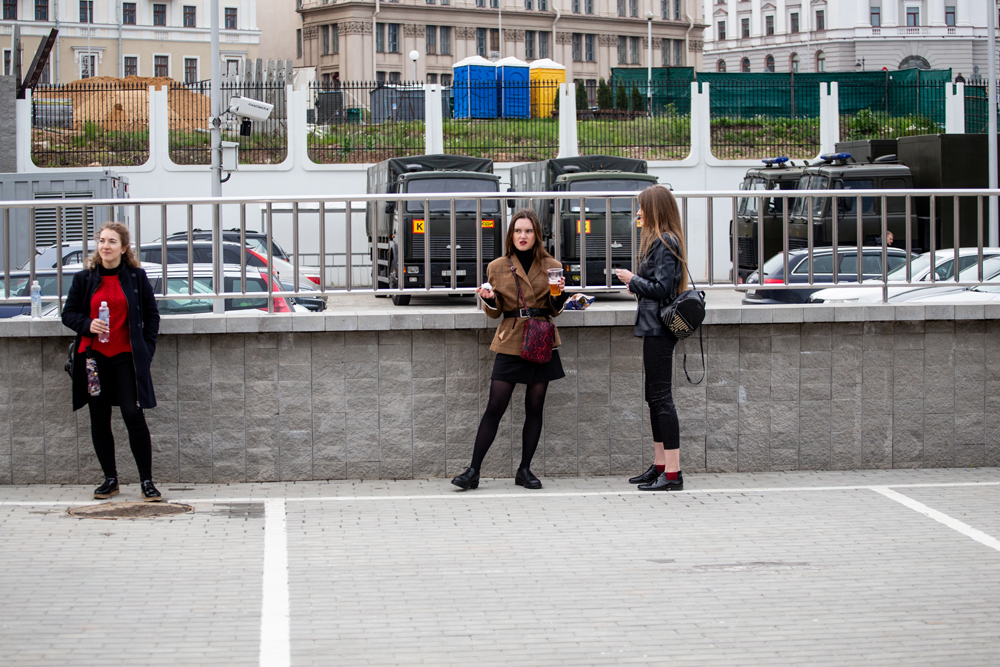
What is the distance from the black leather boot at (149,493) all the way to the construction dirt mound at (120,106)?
24311 mm

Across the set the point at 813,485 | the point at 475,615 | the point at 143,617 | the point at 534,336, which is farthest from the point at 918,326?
the point at 143,617

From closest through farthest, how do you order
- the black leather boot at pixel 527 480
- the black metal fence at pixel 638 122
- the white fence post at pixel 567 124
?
the black leather boot at pixel 527 480 → the black metal fence at pixel 638 122 → the white fence post at pixel 567 124

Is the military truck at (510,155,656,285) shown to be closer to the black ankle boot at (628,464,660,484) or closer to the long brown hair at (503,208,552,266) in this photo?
the long brown hair at (503,208,552,266)

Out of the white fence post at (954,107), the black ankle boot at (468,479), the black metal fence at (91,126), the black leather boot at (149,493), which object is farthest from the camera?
the white fence post at (954,107)

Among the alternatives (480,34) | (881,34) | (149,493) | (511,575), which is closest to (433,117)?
(149,493)

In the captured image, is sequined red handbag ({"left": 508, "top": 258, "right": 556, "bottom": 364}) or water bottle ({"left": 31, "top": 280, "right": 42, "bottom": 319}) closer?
sequined red handbag ({"left": 508, "top": 258, "right": 556, "bottom": 364})

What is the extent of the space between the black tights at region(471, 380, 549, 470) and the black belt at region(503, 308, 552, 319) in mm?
444

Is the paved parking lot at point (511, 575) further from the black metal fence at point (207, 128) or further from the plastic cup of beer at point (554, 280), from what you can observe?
the black metal fence at point (207, 128)

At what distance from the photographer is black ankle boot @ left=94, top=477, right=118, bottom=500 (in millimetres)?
7492

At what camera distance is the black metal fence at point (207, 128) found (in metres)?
30.0

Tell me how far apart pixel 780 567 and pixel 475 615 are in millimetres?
1718

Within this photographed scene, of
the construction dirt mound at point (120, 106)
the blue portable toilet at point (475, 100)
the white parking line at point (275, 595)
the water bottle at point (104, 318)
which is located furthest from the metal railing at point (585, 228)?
the construction dirt mound at point (120, 106)

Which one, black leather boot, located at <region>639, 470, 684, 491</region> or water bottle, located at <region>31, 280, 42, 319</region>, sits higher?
water bottle, located at <region>31, 280, 42, 319</region>

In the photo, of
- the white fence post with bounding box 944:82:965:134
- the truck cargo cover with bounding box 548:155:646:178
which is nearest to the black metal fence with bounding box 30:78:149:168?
the truck cargo cover with bounding box 548:155:646:178
